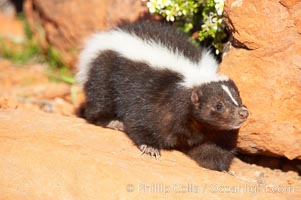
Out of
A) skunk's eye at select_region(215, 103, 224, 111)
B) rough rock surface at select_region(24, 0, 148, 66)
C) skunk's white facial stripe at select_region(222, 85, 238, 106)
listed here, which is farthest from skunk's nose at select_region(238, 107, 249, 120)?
rough rock surface at select_region(24, 0, 148, 66)

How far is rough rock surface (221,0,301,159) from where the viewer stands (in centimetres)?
580

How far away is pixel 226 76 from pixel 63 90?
3.34 m

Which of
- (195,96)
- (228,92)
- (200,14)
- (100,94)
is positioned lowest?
(100,94)

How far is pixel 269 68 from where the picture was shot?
5898mm

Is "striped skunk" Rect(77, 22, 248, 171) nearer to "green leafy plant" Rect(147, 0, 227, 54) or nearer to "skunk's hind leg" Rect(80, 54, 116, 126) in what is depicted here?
"skunk's hind leg" Rect(80, 54, 116, 126)

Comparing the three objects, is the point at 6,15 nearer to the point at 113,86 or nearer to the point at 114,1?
the point at 114,1

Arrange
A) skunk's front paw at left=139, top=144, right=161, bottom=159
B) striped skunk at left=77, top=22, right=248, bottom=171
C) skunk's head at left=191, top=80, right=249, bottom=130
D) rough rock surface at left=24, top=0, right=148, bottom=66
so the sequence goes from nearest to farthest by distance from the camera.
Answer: skunk's head at left=191, top=80, right=249, bottom=130, striped skunk at left=77, top=22, right=248, bottom=171, skunk's front paw at left=139, top=144, right=161, bottom=159, rough rock surface at left=24, top=0, right=148, bottom=66

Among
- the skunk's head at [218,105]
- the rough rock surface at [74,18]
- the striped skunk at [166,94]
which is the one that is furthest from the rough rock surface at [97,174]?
the rough rock surface at [74,18]

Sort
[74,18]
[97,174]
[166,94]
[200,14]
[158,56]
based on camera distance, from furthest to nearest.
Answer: [74,18], [200,14], [158,56], [166,94], [97,174]

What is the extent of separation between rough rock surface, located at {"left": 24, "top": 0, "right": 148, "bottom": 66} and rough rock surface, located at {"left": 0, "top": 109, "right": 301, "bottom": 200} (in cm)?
271

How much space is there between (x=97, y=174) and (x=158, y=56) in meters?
1.70

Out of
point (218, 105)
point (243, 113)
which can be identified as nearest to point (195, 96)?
point (218, 105)

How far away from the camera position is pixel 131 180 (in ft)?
16.8

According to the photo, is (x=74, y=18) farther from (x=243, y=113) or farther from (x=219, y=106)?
(x=243, y=113)
